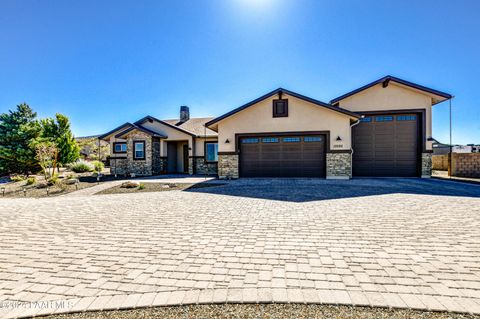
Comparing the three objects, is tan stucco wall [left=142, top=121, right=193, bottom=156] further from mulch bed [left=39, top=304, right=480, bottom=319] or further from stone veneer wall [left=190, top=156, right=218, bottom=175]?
mulch bed [left=39, top=304, right=480, bottom=319]

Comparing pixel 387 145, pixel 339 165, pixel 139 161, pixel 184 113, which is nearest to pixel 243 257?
pixel 339 165

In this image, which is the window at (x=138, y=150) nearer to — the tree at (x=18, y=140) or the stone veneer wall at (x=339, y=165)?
the tree at (x=18, y=140)

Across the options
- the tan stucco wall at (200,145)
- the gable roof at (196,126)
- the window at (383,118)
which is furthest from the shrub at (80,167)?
the window at (383,118)

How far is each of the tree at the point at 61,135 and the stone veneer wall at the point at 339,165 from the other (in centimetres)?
2010

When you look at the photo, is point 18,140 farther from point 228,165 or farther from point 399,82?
point 399,82

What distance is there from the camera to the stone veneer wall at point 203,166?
18203 millimetres

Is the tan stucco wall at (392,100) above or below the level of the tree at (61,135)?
above

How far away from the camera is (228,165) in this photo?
46.5 ft

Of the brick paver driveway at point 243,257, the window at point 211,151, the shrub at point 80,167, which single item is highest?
the window at point 211,151

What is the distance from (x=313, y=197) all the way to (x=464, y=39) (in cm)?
1287

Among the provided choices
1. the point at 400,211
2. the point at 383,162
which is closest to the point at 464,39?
the point at 383,162

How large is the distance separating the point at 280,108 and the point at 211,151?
7434mm

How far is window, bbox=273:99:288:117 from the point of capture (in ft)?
44.2

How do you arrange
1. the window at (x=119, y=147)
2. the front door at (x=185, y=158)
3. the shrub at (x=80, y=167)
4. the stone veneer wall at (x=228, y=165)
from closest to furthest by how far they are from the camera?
the stone veneer wall at (x=228, y=165) < the shrub at (x=80, y=167) < the window at (x=119, y=147) < the front door at (x=185, y=158)
